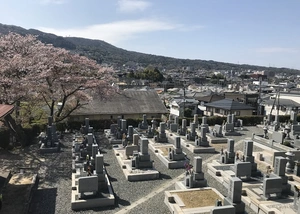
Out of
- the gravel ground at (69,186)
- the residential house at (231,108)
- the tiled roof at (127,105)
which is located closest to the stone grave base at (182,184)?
the gravel ground at (69,186)

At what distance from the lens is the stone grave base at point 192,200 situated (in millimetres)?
10266

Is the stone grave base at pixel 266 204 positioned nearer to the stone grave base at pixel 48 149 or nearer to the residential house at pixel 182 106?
the stone grave base at pixel 48 149

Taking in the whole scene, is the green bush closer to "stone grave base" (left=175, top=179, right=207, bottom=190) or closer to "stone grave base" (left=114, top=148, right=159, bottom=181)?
"stone grave base" (left=114, top=148, right=159, bottom=181)

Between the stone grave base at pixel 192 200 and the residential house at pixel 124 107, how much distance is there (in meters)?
17.7

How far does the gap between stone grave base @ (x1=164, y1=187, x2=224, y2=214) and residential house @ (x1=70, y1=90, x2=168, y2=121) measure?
17714mm

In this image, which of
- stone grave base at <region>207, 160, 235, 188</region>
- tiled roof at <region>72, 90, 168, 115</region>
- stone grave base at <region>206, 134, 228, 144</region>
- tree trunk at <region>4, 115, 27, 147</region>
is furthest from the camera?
tiled roof at <region>72, 90, 168, 115</region>

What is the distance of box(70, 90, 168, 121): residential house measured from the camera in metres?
29.1

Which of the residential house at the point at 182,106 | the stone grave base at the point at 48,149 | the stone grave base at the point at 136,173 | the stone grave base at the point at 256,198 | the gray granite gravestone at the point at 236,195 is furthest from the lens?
the residential house at the point at 182,106

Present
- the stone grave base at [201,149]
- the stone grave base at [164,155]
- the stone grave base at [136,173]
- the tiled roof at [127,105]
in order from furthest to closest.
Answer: the tiled roof at [127,105], the stone grave base at [201,149], the stone grave base at [164,155], the stone grave base at [136,173]

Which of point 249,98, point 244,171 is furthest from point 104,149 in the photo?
point 249,98

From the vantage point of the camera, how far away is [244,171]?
44.8 feet

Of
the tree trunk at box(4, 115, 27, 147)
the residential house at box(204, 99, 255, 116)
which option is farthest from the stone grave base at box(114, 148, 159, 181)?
the residential house at box(204, 99, 255, 116)

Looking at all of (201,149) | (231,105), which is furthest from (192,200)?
(231,105)

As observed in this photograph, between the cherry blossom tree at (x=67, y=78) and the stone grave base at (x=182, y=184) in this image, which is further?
the cherry blossom tree at (x=67, y=78)
